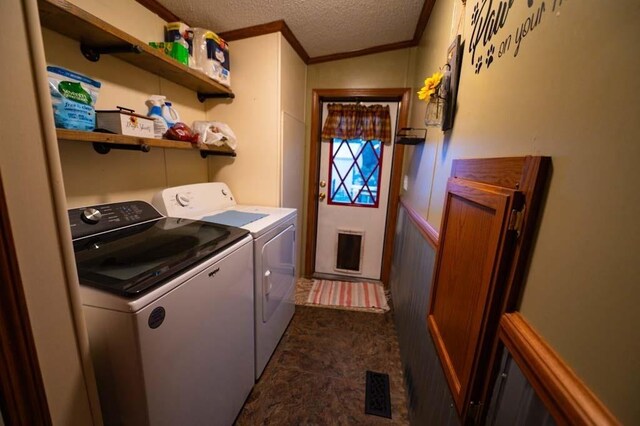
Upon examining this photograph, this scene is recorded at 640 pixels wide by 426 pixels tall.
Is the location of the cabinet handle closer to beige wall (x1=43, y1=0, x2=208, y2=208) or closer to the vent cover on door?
beige wall (x1=43, y1=0, x2=208, y2=208)

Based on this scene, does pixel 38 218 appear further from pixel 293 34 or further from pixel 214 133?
pixel 293 34

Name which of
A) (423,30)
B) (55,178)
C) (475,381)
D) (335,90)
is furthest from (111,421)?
(423,30)

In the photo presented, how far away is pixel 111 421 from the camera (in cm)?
87

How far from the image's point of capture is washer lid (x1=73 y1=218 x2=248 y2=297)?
0.81 m

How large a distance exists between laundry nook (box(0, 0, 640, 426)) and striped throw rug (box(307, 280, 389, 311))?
2.8 inches

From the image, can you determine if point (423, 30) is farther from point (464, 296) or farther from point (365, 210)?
point (464, 296)

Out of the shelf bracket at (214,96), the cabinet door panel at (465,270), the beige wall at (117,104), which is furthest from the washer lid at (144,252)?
the shelf bracket at (214,96)

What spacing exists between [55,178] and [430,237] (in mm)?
1397

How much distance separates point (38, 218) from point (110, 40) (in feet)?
3.71

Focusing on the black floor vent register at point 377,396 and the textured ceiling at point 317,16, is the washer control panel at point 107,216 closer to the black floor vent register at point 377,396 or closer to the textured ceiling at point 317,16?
the textured ceiling at point 317,16

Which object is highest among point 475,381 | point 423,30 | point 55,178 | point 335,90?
point 423,30

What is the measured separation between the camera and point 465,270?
830mm

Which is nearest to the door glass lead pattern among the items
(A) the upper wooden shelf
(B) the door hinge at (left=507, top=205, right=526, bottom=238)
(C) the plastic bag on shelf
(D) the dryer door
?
(D) the dryer door

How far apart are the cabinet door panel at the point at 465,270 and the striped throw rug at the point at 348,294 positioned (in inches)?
60.4
